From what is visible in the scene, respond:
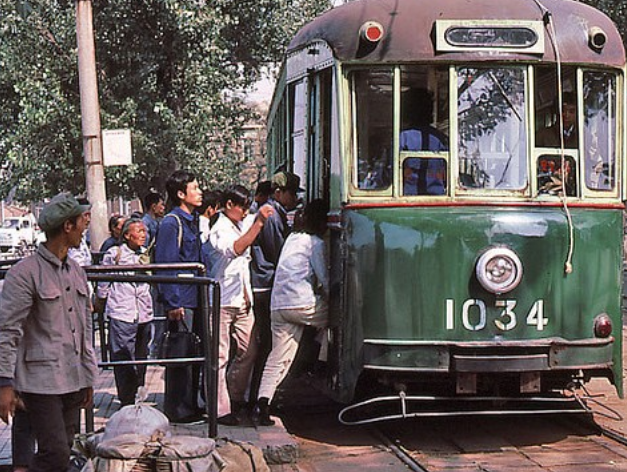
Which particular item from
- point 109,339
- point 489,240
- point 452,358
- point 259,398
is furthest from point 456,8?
point 109,339

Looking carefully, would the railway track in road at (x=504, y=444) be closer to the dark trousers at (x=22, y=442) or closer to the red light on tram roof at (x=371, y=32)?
the dark trousers at (x=22, y=442)

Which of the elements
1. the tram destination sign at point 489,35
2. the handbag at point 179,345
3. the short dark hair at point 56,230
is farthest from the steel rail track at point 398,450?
the short dark hair at point 56,230

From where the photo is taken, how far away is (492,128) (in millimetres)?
7480

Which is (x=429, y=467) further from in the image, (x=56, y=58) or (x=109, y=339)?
(x=56, y=58)

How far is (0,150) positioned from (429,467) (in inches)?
622

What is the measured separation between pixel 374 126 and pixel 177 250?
5.67 ft

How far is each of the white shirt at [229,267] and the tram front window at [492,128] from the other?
1.74 m

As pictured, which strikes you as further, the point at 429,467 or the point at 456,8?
the point at 456,8

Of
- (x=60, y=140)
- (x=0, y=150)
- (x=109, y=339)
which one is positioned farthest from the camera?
(x=0, y=150)

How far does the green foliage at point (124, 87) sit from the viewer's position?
19219 mm

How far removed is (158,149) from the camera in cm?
1966

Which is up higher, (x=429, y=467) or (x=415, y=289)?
(x=415, y=289)

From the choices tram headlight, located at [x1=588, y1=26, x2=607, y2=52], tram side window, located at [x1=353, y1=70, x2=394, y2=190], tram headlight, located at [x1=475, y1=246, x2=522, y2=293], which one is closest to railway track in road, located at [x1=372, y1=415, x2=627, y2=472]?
tram headlight, located at [x1=475, y1=246, x2=522, y2=293]

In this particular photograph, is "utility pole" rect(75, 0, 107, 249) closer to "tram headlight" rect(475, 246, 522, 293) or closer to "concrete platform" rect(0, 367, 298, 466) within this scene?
"concrete platform" rect(0, 367, 298, 466)
